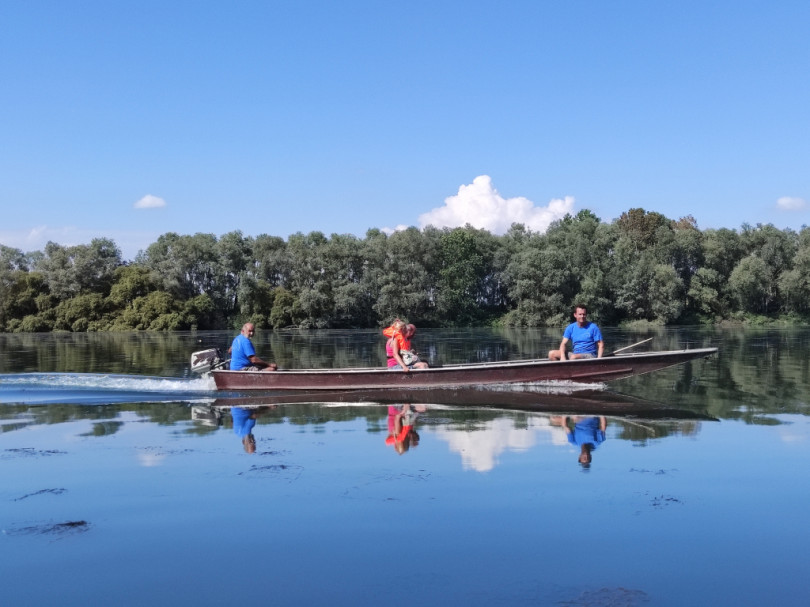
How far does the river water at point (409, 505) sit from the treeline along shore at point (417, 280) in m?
56.5

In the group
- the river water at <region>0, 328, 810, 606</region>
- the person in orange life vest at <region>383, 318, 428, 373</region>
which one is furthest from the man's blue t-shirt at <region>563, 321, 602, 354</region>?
the person in orange life vest at <region>383, 318, 428, 373</region>

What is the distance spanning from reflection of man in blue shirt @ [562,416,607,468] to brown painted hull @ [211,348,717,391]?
11.8ft

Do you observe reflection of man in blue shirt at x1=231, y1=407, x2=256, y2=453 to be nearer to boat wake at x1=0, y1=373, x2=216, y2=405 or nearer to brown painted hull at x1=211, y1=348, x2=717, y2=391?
brown painted hull at x1=211, y1=348, x2=717, y2=391

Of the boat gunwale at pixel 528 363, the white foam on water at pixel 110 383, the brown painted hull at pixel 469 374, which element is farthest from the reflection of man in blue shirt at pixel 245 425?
the white foam on water at pixel 110 383

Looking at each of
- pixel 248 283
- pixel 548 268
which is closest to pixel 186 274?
pixel 248 283

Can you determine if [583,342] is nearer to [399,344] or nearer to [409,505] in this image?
[399,344]

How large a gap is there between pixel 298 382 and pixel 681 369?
12.9 m

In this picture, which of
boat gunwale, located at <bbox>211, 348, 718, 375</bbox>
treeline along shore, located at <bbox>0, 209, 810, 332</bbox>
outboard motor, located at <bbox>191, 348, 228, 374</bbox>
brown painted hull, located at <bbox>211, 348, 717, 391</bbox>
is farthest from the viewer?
treeline along shore, located at <bbox>0, 209, 810, 332</bbox>

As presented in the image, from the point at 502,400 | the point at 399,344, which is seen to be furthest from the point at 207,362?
the point at 502,400

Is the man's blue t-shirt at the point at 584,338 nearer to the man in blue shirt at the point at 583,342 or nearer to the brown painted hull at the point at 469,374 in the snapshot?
the man in blue shirt at the point at 583,342

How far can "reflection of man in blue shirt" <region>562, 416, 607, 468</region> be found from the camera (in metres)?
10.2

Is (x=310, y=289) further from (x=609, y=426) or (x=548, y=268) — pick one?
(x=609, y=426)

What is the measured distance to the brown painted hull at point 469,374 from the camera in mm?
16734

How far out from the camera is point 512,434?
462 inches
